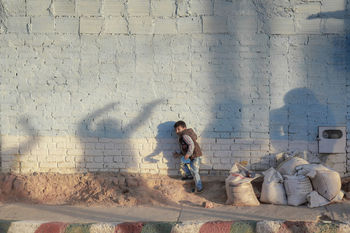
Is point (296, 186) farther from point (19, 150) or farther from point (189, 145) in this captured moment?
point (19, 150)

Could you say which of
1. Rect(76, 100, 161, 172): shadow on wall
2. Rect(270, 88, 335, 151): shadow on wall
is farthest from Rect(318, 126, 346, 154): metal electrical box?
Rect(76, 100, 161, 172): shadow on wall

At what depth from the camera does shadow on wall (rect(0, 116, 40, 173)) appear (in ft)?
20.4

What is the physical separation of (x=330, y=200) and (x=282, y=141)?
116 centimetres

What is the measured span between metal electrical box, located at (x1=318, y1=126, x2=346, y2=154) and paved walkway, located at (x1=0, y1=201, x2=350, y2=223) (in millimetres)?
934

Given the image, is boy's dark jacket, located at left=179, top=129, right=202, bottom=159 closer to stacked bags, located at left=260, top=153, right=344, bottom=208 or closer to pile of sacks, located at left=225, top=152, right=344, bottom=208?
pile of sacks, located at left=225, top=152, right=344, bottom=208

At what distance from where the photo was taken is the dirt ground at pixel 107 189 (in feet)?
18.7

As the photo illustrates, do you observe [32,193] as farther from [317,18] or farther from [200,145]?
[317,18]

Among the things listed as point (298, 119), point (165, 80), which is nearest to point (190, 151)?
point (165, 80)

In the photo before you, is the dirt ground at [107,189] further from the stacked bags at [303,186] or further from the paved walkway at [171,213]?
the stacked bags at [303,186]

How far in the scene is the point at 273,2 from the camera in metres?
5.83

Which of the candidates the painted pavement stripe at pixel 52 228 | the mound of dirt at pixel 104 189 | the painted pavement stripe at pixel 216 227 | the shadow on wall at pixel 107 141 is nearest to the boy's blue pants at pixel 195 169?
the mound of dirt at pixel 104 189

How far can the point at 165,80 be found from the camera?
6.02m

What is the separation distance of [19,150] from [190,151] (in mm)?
2817

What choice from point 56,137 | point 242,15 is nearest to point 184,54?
point 242,15
